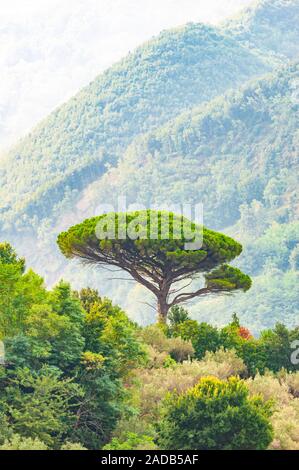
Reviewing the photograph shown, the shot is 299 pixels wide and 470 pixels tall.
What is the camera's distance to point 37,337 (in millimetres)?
24828

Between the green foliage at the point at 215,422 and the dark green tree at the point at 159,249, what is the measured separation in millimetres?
18920

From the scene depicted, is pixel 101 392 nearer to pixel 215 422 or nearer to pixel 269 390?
pixel 215 422

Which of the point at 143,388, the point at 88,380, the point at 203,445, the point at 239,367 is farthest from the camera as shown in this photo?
the point at 239,367

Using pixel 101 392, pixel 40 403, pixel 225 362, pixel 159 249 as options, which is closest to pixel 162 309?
pixel 159 249

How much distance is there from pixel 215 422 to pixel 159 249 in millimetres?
20529

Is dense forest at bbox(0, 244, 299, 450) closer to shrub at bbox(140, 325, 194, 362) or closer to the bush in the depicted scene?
the bush

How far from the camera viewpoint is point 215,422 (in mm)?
22547

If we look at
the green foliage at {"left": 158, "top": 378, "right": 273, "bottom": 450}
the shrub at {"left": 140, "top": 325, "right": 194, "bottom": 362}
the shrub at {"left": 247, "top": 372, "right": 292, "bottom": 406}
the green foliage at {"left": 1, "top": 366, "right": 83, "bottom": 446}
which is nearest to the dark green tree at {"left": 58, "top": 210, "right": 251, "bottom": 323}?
the shrub at {"left": 140, "top": 325, "right": 194, "bottom": 362}

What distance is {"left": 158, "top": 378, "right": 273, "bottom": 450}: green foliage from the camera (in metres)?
22.4

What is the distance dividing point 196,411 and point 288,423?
3.43 m

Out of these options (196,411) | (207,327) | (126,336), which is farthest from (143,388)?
(207,327)

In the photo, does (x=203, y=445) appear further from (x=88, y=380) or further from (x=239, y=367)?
(x=239, y=367)

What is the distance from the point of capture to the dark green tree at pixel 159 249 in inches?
1674

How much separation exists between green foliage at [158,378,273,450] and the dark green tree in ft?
62.1
